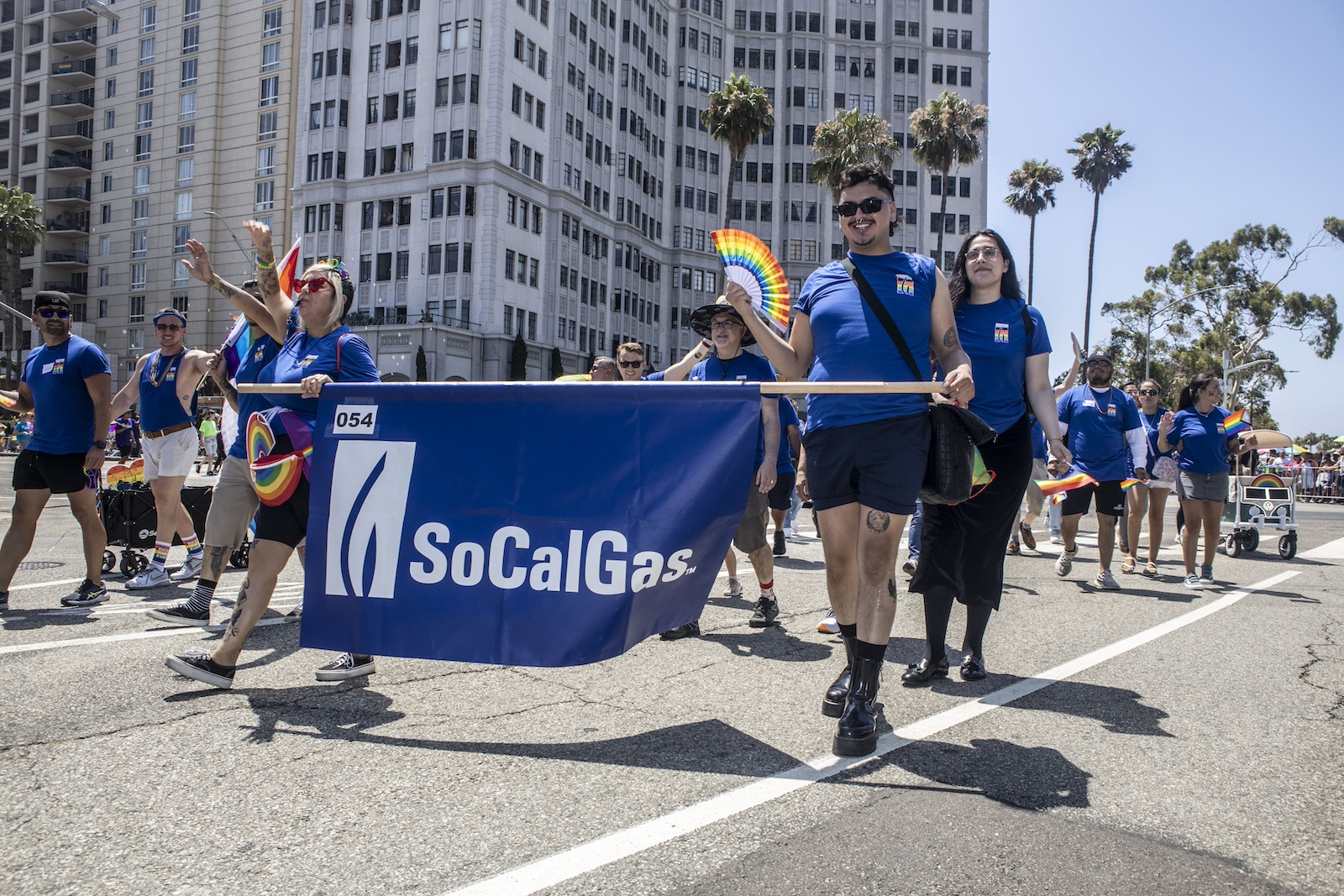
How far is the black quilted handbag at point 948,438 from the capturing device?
3.79 meters

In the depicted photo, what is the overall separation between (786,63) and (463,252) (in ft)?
132

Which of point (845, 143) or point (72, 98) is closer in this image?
point (845, 143)

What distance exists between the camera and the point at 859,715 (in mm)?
3480

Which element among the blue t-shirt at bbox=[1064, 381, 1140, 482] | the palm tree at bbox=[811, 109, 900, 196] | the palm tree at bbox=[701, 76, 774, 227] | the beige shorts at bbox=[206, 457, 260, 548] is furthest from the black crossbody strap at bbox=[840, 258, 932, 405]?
the palm tree at bbox=[811, 109, 900, 196]

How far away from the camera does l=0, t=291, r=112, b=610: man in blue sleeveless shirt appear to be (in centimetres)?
640

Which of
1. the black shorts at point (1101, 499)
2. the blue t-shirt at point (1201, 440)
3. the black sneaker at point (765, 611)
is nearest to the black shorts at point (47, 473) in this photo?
the black sneaker at point (765, 611)

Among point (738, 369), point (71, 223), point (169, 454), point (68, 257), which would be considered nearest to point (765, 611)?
point (738, 369)

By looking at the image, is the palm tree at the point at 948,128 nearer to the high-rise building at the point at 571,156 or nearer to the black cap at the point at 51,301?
the high-rise building at the point at 571,156

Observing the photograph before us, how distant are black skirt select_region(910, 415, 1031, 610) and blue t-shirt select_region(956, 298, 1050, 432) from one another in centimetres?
13

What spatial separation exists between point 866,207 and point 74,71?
84.2 meters

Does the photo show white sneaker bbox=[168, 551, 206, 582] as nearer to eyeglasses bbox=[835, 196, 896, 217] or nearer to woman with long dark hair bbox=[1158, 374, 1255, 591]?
eyeglasses bbox=[835, 196, 896, 217]

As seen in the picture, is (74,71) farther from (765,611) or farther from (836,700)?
(836,700)

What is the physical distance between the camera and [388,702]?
4.13 meters

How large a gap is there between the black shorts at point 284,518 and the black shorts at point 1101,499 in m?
6.78
